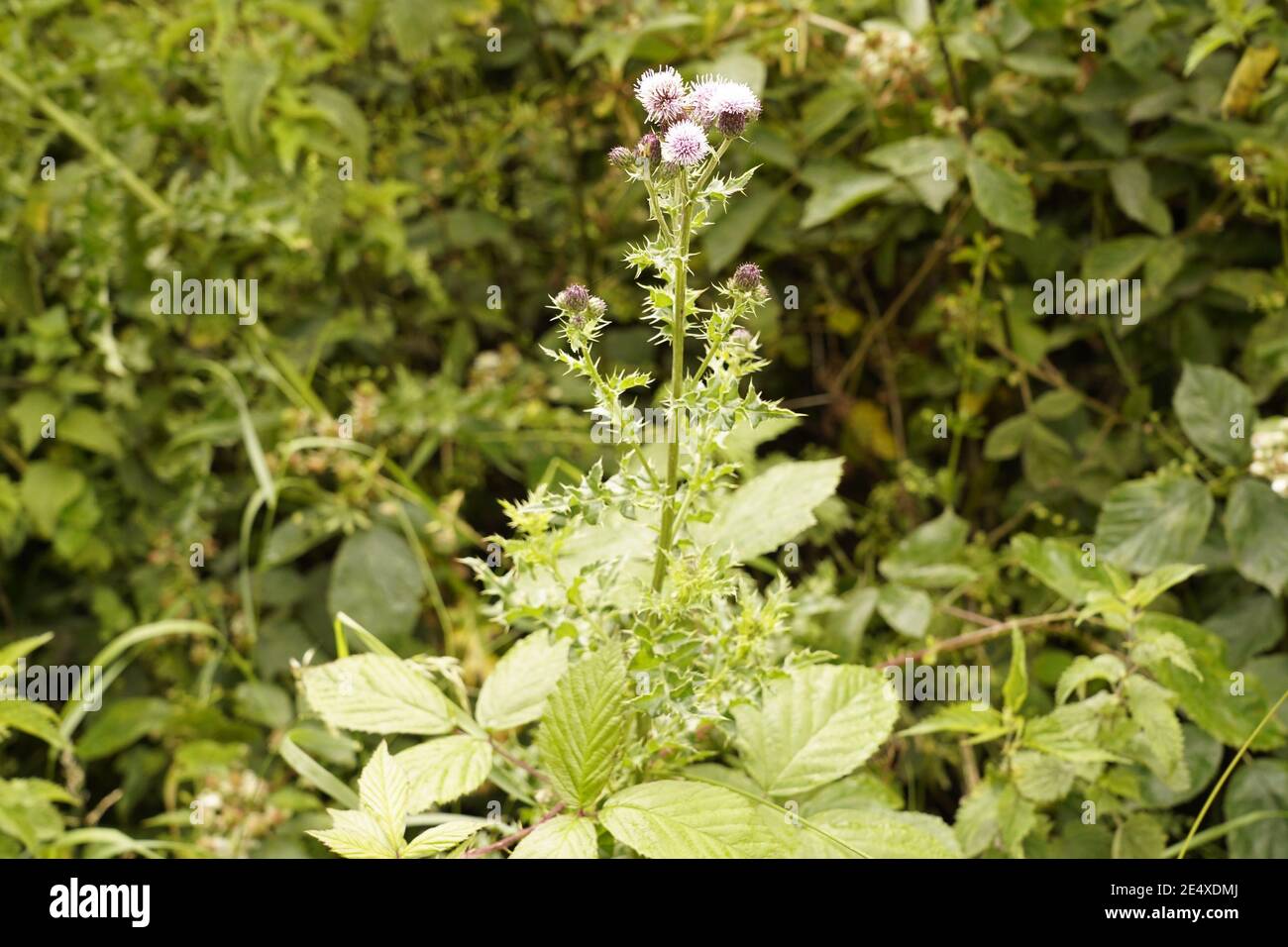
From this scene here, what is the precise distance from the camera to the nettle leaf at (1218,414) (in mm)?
1551

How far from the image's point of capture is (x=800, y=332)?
229 centimetres

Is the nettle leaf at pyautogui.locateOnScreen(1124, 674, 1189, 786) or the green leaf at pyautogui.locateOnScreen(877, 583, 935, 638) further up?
the green leaf at pyautogui.locateOnScreen(877, 583, 935, 638)

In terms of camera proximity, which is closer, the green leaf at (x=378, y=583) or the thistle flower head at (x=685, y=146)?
the thistle flower head at (x=685, y=146)

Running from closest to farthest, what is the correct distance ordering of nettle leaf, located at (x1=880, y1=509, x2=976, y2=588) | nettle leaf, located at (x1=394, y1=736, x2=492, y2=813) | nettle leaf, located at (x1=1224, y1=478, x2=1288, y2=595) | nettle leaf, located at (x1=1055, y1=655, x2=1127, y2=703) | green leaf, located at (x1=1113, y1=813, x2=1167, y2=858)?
nettle leaf, located at (x1=394, y1=736, x2=492, y2=813)
nettle leaf, located at (x1=1055, y1=655, x2=1127, y2=703)
green leaf, located at (x1=1113, y1=813, x2=1167, y2=858)
nettle leaf, located at (x1=1224, y1=478, x2=1288, y2=595)
nettle leaf, located at (x1=880, y1=509, x2=976, y2=588)

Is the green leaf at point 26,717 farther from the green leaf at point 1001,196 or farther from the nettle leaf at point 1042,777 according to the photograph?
the green leaf at point 1001,196

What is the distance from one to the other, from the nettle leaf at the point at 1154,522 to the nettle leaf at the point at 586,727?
35.8 inches

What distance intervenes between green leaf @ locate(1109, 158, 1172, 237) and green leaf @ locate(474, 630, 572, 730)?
130cm

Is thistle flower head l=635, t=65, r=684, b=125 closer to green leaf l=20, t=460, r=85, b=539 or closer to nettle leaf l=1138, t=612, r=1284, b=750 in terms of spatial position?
nettle leaf l=1138, t=612, r=1284, b=750

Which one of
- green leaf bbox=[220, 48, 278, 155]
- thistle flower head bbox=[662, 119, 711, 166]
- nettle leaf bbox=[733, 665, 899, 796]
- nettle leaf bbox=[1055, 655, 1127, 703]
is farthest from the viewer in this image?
green leaf bbox=[220, 48, 278, 155]

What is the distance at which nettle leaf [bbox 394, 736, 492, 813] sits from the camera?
0.97 meters

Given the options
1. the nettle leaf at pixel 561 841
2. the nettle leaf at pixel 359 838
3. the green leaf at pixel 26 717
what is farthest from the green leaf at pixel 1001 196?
the green leaf at pixel 26 717

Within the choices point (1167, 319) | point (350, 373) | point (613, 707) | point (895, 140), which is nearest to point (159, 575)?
point (350, 373)

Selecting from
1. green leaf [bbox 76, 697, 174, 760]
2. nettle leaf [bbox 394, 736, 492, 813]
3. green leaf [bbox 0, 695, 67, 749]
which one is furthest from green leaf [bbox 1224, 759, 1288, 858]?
green leaf [bbox 76, 697, 174, 760]
